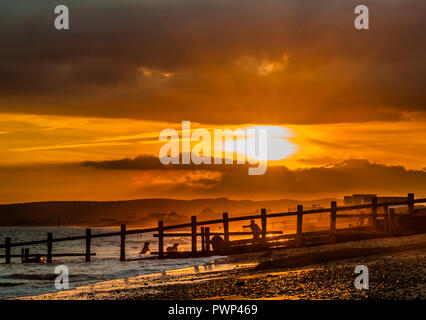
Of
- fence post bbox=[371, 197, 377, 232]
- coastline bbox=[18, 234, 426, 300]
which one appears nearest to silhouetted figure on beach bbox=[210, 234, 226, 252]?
fence post bbox=[371, 197, 377, 232]

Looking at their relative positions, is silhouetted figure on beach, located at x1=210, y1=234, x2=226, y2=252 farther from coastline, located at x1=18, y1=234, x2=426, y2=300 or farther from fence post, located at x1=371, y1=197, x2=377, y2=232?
coastline, located at x1=18, y1=234, x2=426, y2=300

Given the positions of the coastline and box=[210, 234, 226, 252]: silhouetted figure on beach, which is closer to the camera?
the coastline

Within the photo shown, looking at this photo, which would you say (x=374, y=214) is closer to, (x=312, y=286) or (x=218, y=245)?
(x=218, y=245)

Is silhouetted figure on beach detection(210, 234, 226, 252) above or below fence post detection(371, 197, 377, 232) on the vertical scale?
below

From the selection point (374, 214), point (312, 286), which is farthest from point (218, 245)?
point (312, 286)

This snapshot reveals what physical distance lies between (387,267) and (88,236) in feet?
81.6

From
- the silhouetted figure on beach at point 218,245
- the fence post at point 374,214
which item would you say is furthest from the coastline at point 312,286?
the silhouetted figure on beach at point 218,245

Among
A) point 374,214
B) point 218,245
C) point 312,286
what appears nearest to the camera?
point 312,286

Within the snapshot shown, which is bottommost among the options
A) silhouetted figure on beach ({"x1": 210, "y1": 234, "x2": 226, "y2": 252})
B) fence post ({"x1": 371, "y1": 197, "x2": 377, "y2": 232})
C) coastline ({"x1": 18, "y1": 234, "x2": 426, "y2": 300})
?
silhouetted figure on beach ({"x1": 210, "y1": 234, "x2": 226, "y2": 252})

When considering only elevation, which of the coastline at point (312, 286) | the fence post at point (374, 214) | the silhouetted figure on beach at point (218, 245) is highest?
the fence post at point (374, 214)

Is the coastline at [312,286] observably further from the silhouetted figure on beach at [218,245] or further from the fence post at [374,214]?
the silhouetted figure on beach at [218,245]
